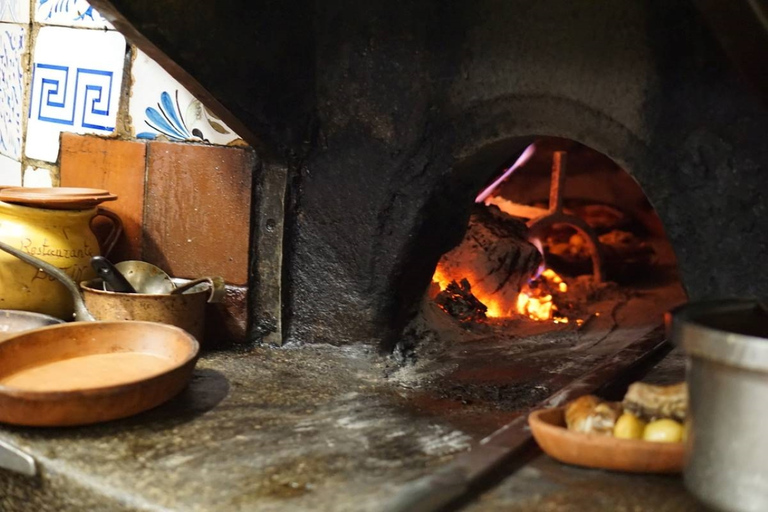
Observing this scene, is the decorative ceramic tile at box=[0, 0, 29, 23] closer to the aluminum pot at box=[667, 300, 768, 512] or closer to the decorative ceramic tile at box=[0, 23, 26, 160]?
Result: the decorative ceramic tile at box=[0, 23, 26, 160]

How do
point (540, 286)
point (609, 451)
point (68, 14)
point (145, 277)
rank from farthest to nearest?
1. point (540, 286)
2. point (68, 14)
3. point (145, 277)
4. point (609, 451)

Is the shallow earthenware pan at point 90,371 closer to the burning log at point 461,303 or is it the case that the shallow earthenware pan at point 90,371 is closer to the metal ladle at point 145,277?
the metal ladle at point 145,277

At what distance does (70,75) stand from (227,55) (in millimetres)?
1025

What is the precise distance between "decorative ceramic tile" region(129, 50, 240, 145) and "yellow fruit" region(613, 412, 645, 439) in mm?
1862

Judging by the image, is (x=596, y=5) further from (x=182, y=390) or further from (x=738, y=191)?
(x=182, y=390)

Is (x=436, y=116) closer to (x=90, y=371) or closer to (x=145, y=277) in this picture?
(x=145, y=277)

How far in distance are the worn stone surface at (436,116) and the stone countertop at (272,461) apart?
600 millimetres

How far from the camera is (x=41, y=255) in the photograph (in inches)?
117

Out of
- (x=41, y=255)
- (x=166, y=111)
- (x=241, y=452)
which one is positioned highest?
(x=166, y=111)

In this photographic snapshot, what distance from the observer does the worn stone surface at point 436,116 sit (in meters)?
2.29

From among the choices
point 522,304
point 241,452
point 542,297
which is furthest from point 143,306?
point 542,297

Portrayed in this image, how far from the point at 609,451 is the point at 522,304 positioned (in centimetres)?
208

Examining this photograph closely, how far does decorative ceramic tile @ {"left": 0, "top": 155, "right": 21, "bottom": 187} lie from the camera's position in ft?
12.2

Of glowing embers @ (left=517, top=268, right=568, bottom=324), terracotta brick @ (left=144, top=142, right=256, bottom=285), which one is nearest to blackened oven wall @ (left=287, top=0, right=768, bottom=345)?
terracotta brick @ (left=144, top=142, right=256, bottom=285)
